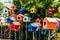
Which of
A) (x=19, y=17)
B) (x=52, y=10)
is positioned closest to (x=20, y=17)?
(x=19, y=17)

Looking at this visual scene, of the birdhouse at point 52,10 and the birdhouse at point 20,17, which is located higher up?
the birdhouse at point 52,10

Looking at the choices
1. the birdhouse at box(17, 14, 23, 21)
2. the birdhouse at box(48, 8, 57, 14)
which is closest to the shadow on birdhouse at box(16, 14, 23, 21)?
the birdhouse at box(17, 14, 23, 21)

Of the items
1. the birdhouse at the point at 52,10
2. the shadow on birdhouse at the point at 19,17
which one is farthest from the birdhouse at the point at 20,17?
the birdhouse at the point at 52,10

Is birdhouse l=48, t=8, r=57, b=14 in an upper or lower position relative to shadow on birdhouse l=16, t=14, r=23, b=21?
upper

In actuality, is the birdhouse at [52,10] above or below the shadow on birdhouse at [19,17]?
above

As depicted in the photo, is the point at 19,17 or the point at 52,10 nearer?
the point at 52,10

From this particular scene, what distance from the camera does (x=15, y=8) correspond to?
9.63 feet

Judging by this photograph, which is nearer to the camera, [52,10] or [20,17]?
[52,10]

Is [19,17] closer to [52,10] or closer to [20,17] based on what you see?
[20,17]

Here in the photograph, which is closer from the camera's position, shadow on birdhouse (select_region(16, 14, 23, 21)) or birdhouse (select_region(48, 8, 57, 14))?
birdhouse (select_region(48, 8, 57, 14))

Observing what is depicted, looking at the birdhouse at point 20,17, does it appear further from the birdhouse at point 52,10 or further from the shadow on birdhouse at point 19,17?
the birdhouse at point 52,10

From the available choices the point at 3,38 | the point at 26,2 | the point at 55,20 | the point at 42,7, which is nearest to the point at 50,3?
the point at 42,7

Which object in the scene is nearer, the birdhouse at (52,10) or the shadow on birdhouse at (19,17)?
the birdhouse at (52,10)

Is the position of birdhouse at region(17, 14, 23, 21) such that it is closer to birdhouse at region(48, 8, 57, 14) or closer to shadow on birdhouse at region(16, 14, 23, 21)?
shadow on birdhouse at region(16, 14, 23, 21)
